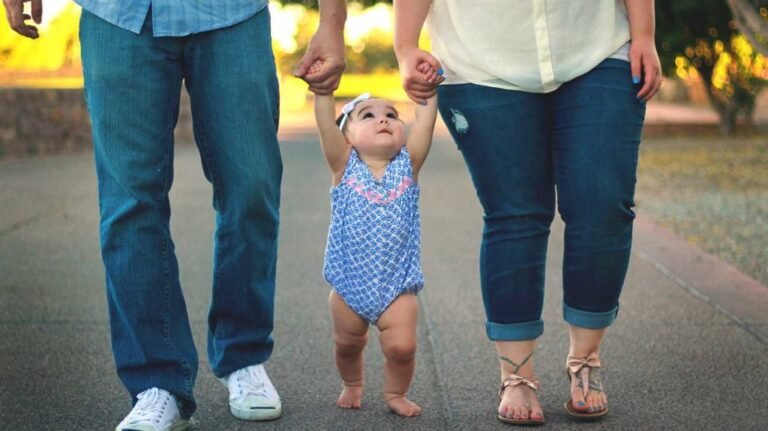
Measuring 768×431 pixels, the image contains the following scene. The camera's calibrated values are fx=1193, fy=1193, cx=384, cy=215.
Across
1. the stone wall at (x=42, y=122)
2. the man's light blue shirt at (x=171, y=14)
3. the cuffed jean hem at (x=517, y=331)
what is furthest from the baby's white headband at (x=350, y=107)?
the stone wall at (x=42, y=122)

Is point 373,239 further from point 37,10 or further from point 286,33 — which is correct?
point 286,33

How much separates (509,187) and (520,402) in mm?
606

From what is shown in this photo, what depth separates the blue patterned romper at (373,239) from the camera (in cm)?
330

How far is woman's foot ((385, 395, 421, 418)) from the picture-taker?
3453mm

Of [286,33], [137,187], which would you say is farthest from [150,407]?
[286,33]

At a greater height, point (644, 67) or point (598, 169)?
point (644, 67)

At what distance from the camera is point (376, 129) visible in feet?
11.1

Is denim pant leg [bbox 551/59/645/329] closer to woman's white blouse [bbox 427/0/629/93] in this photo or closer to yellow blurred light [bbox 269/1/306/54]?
woman's white blouse [bbox 427/0/629/93]

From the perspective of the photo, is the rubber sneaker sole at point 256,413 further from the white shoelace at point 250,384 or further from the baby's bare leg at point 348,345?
the baby's bare leg at point 348,345

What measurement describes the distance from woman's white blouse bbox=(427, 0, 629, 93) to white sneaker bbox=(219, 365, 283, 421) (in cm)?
105

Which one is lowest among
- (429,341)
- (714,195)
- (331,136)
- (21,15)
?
(714,195)

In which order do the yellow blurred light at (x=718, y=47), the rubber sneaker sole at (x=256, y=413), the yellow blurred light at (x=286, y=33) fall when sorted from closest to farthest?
the rubber sneaker sole at (x=256, y=413) < the yellow blurred light at (x=718, y=47) < the yellow blurred light at (x=286, y=33)

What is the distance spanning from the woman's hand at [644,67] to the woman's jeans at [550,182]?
0.03m

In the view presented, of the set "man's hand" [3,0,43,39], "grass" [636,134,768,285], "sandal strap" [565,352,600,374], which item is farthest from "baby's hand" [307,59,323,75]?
"grass" [636,134,768,285]
